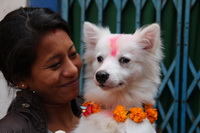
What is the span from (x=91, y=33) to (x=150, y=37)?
0.54m

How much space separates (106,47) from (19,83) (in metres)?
0.76

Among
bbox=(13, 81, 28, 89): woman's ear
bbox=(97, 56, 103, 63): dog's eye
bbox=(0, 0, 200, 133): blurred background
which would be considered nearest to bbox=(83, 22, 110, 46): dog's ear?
bbox=(97, 56, 103, 63): dog's eye

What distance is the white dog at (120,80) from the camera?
1.80 metres

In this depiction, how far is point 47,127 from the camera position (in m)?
1.74

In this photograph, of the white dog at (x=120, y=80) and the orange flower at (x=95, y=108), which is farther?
the orange flower at (x=95, y=108)

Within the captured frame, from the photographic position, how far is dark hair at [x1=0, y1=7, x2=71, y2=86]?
1672 millimetres

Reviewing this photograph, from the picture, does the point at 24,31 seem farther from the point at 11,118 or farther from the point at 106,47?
the point at 106,47

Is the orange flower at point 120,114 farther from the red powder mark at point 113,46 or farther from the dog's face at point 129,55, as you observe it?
the red powder mark at point 113,46

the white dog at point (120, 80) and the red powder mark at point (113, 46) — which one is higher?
the red powder mark at point (113, 46)

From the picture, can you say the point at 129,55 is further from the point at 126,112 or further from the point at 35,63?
the point at 35,63

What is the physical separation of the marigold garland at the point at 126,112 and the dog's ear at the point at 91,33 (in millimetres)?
648

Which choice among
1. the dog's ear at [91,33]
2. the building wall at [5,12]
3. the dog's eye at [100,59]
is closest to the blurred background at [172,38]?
the building wall at [5,12]

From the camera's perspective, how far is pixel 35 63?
1.73m

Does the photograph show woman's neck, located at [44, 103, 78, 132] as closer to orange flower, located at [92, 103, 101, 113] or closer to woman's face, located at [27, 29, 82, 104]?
woman's face, located at [27, 29, 82, 104]
